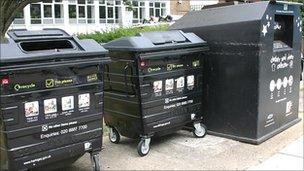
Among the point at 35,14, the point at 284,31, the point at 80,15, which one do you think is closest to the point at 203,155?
the point at 284,31

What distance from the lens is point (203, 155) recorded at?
216 inches

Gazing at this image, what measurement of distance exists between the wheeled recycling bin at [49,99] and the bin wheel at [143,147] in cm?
76

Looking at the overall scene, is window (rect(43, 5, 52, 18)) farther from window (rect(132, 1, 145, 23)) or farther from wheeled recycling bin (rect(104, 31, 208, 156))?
wheeled recycling bin (rect(104, 31, 208, 156))

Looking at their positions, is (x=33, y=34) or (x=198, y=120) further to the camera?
(x=198, y=120)

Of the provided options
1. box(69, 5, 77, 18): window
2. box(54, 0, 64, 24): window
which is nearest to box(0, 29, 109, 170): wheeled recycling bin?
box(54, 0, 64, 24): window

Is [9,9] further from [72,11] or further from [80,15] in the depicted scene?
[80,15]

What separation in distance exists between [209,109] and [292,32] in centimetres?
171

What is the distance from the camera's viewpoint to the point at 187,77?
591cm

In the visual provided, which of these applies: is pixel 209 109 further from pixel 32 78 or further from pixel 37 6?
pixel 37 6

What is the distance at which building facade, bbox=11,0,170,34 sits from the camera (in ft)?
114

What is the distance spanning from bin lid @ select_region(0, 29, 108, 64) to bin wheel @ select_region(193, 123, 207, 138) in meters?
2.07

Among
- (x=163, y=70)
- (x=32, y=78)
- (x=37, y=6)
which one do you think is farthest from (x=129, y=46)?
(x=37, y=6)

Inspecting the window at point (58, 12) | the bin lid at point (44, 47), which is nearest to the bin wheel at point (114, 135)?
the bin lid at point (44, 47)

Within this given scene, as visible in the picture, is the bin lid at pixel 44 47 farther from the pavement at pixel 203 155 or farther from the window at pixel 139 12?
the window at pixel 139 12
